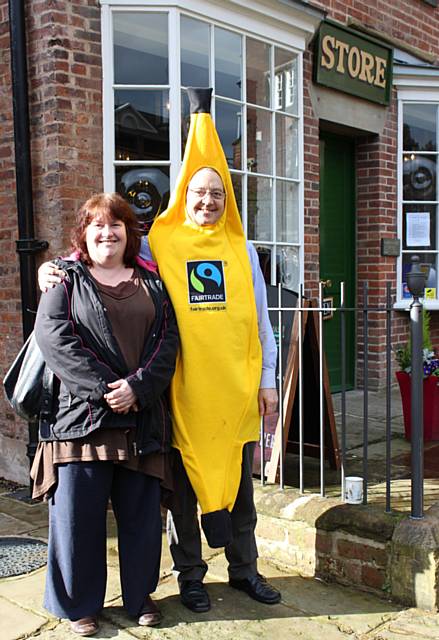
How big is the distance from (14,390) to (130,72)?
2728 millimetres

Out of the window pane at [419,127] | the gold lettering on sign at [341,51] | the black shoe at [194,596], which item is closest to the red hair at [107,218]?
the black shoe at [194,596]

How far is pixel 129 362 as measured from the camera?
282 centimetres

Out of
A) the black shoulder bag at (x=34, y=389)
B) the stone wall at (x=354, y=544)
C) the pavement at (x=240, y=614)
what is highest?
the black shoulder bag at (x=34, y=389)

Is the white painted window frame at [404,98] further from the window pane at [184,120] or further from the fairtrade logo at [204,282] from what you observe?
the fairtrade logo at [204,282]

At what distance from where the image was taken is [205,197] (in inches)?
118

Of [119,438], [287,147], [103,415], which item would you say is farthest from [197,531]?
[287,147]

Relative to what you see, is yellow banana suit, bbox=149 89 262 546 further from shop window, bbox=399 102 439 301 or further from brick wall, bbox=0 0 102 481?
shop window, bbox=399 102 439 301

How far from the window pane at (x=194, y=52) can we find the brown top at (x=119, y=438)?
2.59 m

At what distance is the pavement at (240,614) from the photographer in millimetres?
2885

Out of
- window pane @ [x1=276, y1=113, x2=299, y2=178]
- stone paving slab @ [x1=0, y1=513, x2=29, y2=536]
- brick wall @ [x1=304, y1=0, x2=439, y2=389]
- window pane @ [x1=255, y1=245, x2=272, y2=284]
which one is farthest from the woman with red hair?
brick wall @ [x1=304, y1=0, x2=439, y2=389]

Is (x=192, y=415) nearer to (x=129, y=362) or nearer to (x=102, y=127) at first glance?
(x=129, y=362)

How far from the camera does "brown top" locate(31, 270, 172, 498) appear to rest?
277cm

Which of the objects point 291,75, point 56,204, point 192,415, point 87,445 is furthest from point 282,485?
point 291,75

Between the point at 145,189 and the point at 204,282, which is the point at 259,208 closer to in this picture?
the point at 145,189
